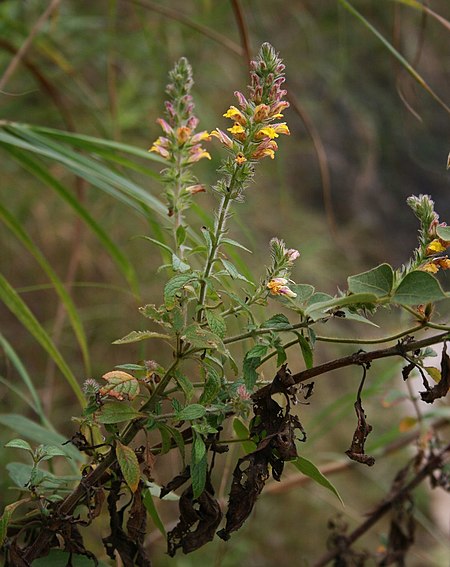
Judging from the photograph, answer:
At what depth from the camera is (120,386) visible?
0.37 metres

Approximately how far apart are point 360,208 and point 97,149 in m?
1.97

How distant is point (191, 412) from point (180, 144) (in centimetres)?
15

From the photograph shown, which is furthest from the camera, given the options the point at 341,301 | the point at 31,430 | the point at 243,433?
the point at 31,430

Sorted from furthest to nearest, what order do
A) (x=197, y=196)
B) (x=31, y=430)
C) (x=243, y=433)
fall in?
(x=197, y=196), (x=31, y=430), (x=243, y=433)

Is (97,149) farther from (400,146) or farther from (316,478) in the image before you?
(400,146)

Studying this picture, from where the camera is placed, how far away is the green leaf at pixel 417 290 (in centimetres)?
32

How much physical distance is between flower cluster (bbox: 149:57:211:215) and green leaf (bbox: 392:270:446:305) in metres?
0.14

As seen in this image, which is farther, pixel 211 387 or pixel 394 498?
pixel 394 498

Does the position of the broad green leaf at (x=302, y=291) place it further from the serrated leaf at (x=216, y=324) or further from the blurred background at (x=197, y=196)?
the blurred background at (x=197, y=196)

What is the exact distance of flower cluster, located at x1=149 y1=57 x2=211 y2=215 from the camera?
41 centimetres

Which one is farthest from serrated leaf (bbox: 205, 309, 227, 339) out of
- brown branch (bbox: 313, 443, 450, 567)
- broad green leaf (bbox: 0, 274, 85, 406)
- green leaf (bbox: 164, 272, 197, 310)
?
brown branch (bbox: 313, 443, 450, 567)

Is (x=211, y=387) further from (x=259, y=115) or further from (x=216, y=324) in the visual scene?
(x=259, y=115)

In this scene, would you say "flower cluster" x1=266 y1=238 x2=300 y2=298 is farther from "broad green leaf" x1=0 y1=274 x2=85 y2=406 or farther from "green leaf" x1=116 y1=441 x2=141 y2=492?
"broad green leaf" x1=0 y1=274 x2=85 y2=406

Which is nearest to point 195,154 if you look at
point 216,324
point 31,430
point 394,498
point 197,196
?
point 216,324
